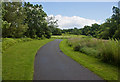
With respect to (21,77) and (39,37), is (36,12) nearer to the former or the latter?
(39,37)

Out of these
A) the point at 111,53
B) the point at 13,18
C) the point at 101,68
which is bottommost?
the point at 101,68

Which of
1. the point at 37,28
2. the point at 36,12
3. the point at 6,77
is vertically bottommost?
the point at 6,77

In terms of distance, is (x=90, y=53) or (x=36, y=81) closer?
(x=36, y=81)

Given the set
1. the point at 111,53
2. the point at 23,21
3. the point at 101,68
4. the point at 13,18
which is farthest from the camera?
the point at 23,21

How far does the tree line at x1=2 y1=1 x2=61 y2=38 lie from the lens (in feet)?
86.9

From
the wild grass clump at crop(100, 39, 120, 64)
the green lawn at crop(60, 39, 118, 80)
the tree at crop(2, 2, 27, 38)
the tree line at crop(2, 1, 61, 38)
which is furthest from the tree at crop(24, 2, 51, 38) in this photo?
the wild grass clump at crop(100, 39, 120, 64)

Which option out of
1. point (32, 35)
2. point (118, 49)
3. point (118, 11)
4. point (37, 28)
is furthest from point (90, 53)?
point (118, 11)

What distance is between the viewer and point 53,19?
62000 millimetres

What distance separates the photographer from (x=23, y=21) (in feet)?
119

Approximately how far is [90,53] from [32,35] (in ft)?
97.1

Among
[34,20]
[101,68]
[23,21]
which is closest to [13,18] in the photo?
[23,21]

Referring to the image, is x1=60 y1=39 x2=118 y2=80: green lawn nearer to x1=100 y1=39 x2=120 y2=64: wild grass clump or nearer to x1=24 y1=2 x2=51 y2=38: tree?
x1=100 y1=39 x2=120 y2=64: wild grass clump

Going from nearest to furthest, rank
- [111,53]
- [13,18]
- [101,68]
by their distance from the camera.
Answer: [101,68] → [111,53] → [13,18]

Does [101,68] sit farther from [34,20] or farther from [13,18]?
[34,20]
